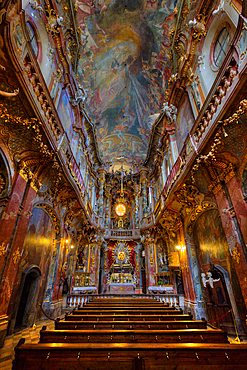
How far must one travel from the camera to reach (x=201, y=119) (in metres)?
7.73

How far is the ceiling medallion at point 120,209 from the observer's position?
2498cm

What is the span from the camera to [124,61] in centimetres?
1880

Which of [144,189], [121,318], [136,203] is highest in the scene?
[144,189]

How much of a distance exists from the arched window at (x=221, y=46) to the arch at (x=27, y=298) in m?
13.2

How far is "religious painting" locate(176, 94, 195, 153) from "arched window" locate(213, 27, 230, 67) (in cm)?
282

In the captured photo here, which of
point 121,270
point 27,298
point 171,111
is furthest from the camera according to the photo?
point 121,270

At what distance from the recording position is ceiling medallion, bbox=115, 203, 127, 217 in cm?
2498

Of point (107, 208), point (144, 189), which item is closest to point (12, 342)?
point (107, 208)

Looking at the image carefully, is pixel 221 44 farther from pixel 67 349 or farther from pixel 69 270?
pixel 69 270

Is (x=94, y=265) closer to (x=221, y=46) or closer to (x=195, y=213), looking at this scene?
(x=195, y=213)

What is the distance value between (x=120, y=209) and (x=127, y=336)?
21.4 metres

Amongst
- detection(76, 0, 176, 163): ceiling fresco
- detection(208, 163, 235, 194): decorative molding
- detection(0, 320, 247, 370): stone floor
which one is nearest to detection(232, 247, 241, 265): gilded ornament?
detection(208, 163, 235, 194): decorative molding

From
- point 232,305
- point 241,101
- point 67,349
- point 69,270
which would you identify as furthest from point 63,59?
point 232,305

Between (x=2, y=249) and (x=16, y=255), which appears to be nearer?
(x=2, y=249)
